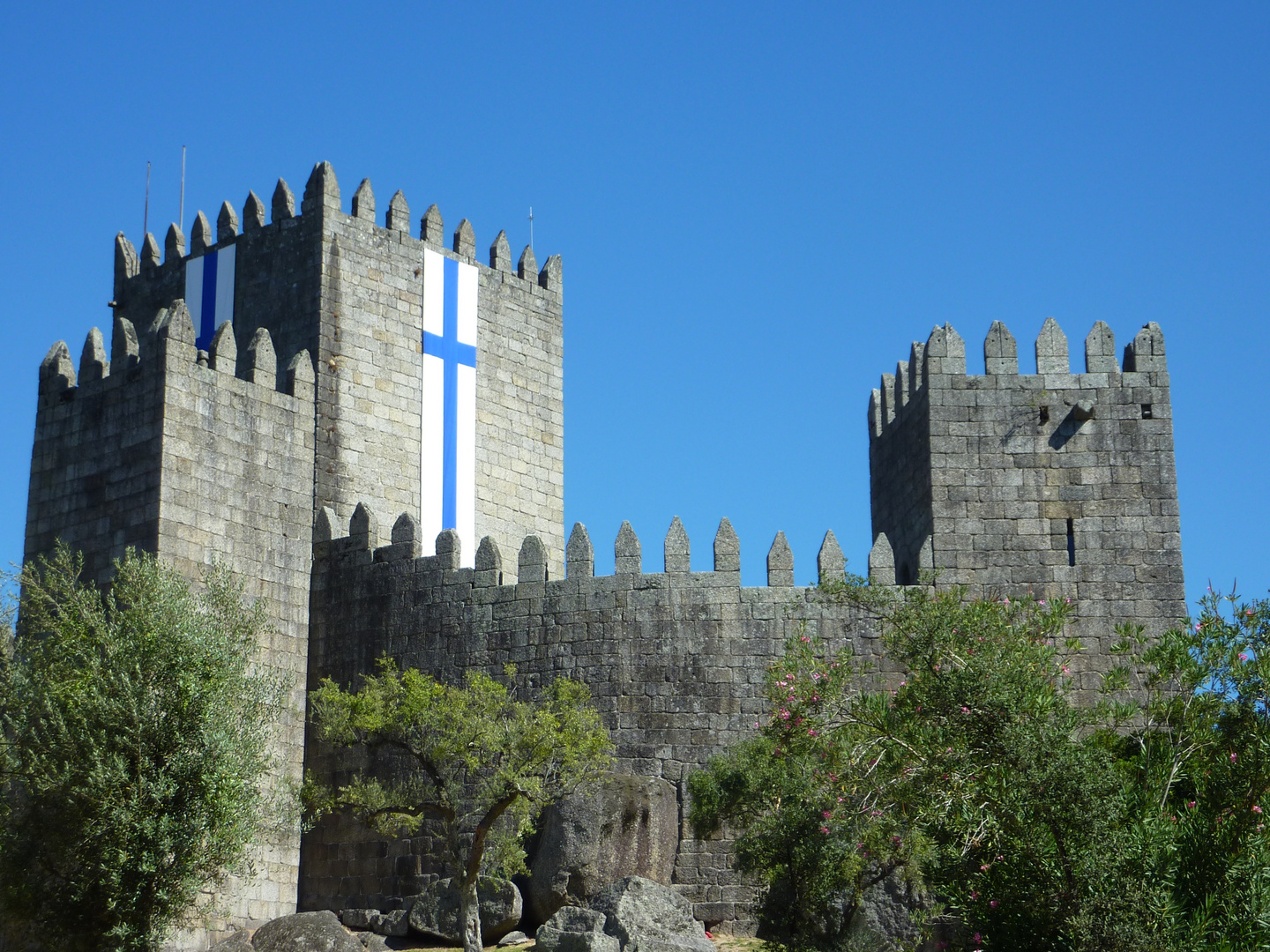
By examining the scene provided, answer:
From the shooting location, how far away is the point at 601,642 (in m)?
23.1

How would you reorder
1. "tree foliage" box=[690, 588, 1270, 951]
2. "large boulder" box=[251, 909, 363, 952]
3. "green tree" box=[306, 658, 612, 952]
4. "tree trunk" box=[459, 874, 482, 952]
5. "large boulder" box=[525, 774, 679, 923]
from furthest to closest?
"large boulder" box=[525, 774, 679, 923], "green tree" box=[306, 658, 612, 952], "tree trunk" box=[459, 874, 482, 952], "large boulder" box=[251, 909, 363, 952], "tree foliage" box=[690, 588, 1270, 951]

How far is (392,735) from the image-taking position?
69.0ft

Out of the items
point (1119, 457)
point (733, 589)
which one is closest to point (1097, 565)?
point (1119, 457)

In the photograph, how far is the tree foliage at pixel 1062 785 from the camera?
1410 centimetres

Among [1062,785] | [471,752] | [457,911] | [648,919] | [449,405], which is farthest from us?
[449,405]

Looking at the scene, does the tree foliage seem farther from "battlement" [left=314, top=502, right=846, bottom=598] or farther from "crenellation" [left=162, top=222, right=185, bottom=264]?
"crenellation" [left=162, top=222, right=185, bottom=264]

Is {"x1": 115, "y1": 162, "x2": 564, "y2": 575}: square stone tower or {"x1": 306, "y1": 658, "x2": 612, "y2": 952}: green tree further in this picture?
{"x1": 115, "y1": 162, "x2": 564, "y2": 575}: square stone tower

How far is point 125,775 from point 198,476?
5.86m

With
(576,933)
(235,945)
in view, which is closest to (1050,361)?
(576,933)

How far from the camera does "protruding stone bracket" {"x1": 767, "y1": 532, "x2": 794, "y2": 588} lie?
22.9 metres

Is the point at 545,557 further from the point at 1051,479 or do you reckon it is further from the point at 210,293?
the point at 210,293

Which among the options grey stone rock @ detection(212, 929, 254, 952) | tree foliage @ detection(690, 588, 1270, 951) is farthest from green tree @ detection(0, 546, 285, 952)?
tree foliage @ detection(690, 588, 1270, 951)

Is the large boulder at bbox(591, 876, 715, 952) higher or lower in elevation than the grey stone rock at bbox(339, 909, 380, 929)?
higher

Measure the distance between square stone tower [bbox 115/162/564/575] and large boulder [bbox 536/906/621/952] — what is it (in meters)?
8.54
